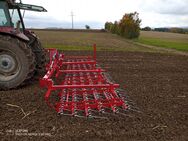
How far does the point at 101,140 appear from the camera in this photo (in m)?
3.83

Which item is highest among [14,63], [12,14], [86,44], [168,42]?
[12,14]

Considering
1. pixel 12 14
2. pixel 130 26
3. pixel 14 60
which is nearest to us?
pixel 14 60

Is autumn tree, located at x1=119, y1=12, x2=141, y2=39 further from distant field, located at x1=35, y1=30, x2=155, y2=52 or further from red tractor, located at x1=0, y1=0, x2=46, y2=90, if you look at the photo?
red tractor, located at x1=0, y1=0, x2=46, y2=90

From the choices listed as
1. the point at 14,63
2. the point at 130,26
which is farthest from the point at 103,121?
the point at 130,26

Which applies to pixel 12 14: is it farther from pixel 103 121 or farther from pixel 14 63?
pixel 103 121

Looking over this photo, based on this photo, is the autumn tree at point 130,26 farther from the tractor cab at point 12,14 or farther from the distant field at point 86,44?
the tractor cab at point 12,14

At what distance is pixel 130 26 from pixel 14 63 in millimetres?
43203

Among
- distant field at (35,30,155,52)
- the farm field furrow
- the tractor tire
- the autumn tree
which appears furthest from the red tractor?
the autumn tree

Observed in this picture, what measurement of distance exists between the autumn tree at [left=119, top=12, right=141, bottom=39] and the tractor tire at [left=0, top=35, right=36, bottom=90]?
42.8 meters

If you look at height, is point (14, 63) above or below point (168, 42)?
above

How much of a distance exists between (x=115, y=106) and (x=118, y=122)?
582 millimetres

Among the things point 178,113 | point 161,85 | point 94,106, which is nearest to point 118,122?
point 94,106

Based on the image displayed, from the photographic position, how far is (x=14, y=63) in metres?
6.37

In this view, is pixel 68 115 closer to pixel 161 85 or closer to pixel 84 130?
pixel 84 130
